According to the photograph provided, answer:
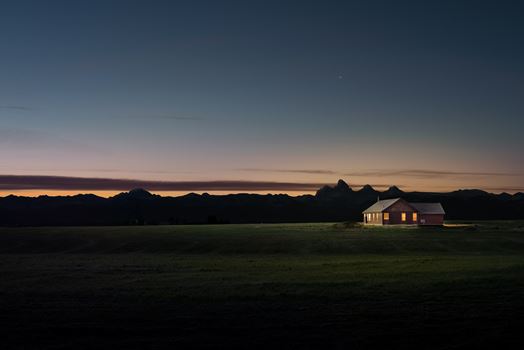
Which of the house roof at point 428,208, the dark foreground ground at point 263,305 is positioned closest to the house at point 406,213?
the house roof at point 428,208

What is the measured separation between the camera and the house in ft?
359

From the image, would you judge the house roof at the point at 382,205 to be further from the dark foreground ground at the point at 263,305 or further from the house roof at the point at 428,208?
the dark foreground ground at the point at 263,305

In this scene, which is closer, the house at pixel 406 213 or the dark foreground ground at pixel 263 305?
the dark foreground ground at pixel 263 305

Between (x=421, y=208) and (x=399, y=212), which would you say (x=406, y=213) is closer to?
(x=399, y=212)

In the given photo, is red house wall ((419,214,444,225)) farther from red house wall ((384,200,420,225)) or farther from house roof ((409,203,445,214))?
red house wall ((384,200,420,225))

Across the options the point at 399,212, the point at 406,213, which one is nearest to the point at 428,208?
the point at 406,213

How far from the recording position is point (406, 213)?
11038cm

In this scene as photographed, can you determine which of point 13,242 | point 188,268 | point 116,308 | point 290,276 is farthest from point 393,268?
point 13,242

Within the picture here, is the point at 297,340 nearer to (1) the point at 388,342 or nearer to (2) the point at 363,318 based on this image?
(1) the point at 388,342

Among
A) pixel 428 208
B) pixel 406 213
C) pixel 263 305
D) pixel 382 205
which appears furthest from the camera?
pixel 382 205

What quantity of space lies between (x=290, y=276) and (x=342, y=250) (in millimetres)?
24179

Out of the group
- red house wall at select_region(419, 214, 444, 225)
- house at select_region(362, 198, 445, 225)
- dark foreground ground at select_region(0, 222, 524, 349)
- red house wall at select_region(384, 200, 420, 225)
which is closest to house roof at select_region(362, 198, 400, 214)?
house at select_region(362, 198, 445, 225)

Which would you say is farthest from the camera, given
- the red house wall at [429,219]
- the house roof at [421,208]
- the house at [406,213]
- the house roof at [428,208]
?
the house roof at [428,208]

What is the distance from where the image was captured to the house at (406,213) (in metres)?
110
